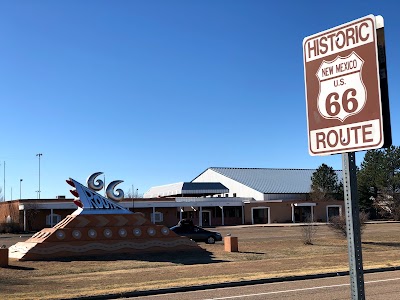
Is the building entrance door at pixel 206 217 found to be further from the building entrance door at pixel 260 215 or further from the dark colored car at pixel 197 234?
the dark colored car at pixel 197 234

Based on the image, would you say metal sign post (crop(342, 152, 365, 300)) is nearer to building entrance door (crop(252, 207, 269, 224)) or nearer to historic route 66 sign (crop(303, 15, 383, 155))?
historic route 66 sign (crop(303, 15, 383, 155))

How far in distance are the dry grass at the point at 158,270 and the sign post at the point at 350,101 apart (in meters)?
11.4

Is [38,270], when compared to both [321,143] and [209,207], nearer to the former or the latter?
[321,143]

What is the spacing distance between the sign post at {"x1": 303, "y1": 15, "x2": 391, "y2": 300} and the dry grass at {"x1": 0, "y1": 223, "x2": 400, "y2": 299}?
37.5 feet

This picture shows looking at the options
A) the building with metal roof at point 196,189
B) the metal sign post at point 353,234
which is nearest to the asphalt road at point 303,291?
the metal sign post at point 353,234

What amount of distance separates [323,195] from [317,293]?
208ft

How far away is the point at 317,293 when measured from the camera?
42.5 feet

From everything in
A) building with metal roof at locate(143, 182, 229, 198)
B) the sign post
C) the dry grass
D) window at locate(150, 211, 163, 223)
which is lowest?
the dry grass

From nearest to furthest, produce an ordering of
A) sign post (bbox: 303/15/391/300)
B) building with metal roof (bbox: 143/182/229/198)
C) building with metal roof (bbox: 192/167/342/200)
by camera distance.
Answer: sign post (bbox: 303/15/391/300), building with metal roof (bbox: 143/182/229/198), building with metal roof (bbox: 192/167/342/200)

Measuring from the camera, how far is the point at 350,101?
3.25 m

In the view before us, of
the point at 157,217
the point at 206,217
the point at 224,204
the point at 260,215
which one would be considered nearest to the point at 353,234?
the point at 157,217

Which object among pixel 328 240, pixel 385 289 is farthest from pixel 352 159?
pixel 328 240

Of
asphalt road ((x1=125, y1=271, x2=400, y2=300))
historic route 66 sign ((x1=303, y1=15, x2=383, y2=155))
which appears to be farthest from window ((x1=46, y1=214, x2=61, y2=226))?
historic route 66 sign ((x1=303, y1=15, x2=383, y2=155))

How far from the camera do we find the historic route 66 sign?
123 inches
